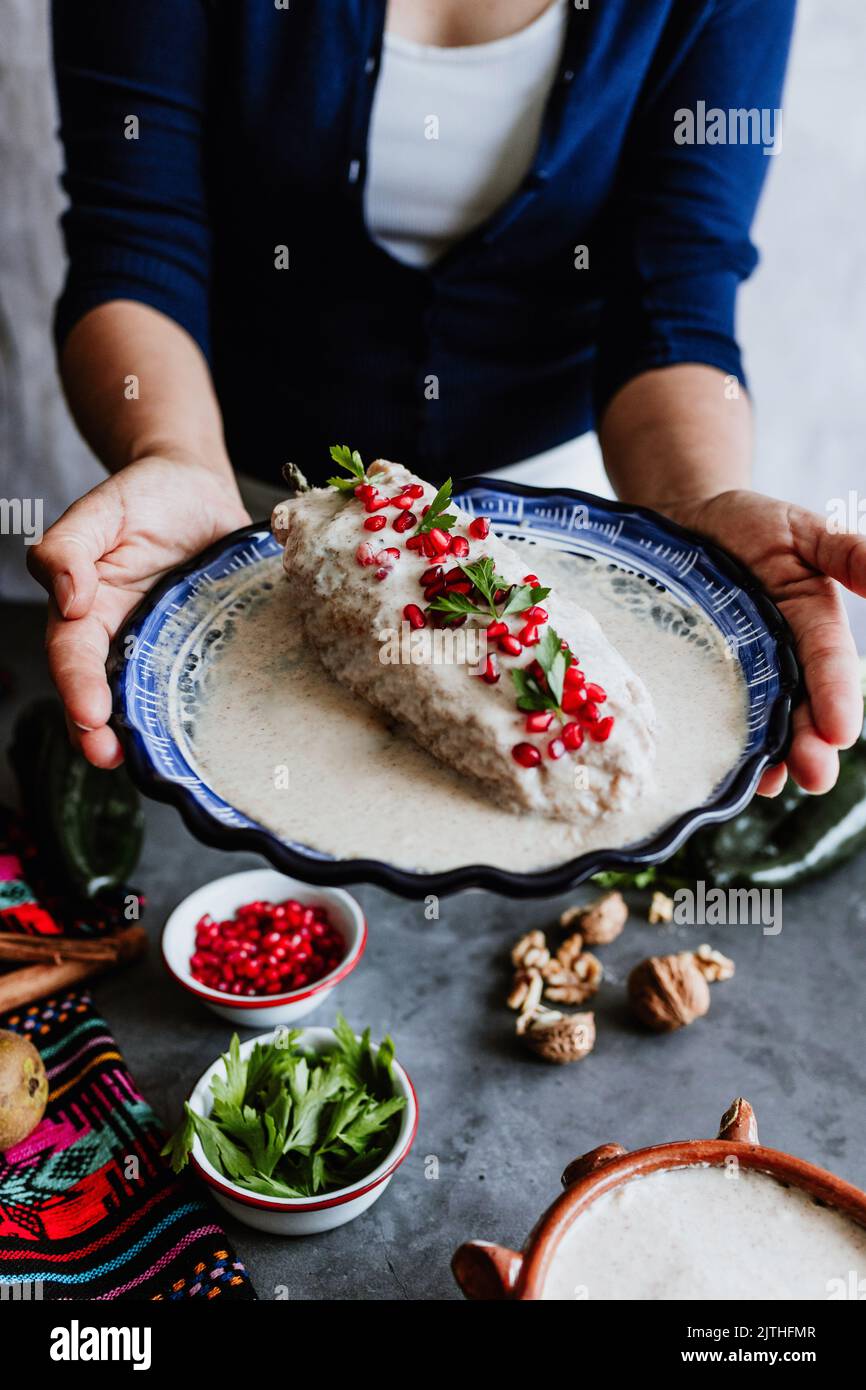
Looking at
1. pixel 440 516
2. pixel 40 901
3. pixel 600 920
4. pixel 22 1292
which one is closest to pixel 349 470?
pixel 440 516

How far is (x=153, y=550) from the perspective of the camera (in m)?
2.34

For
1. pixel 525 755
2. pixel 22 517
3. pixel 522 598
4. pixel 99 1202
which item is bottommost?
pixel 22 517

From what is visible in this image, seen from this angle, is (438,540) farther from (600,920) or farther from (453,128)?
(453,128)

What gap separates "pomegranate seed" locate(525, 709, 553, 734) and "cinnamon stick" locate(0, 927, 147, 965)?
1376 mm

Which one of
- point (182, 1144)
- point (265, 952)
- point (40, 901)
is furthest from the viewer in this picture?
point (40, 901)

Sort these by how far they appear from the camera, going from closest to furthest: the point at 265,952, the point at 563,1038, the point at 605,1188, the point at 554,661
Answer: the point at 605,1188, the point at 554,661, the point at 563,1038, the point at 265,952

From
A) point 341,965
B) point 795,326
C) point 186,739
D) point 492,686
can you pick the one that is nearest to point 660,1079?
point 341,965

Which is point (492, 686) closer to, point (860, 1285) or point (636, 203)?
point (860, 1285)

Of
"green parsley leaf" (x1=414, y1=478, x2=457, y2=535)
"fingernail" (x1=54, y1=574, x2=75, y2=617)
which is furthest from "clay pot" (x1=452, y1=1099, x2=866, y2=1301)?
"fingernail" (x1=54, y1=574, x2=75, y2=617)

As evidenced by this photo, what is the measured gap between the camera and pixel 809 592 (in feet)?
7.32

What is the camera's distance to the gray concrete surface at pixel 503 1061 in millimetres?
2281

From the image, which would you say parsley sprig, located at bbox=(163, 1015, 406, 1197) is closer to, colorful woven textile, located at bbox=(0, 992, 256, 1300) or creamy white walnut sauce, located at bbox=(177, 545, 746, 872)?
colorful woven textile, located at bbox=(0, 992, 256, 1300)

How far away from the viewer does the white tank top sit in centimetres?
274

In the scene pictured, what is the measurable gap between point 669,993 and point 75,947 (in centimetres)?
136
